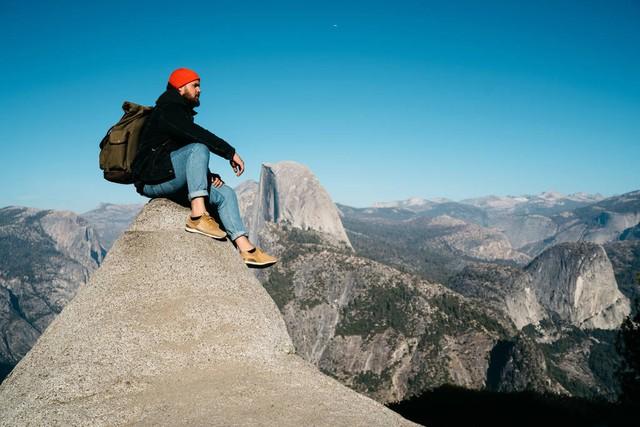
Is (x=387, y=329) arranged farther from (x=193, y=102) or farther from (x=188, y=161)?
(x=188, y=161)

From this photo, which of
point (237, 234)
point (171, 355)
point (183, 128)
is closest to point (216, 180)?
point (237, 234)

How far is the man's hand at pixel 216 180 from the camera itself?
23.2ft

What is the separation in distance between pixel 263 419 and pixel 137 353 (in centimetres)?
198

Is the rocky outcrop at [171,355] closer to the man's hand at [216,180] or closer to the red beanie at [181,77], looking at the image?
the man's hand at [216,180]

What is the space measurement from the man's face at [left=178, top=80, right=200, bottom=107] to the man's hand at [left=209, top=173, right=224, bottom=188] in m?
1.18

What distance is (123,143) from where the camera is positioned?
21.8ft

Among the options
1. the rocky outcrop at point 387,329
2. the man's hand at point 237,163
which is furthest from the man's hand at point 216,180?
the rocky outcrop at point 387,329

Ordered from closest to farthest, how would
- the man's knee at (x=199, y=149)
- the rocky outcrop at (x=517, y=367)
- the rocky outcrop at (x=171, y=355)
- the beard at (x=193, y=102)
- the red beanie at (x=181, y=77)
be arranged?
the rocky outcrop at (x=171, y=355) → the man's knee at (x=199, y=149) → the red beanie at (x=181, y=77) → the beard at (x=193, y=102) → the rocky outcrop at (x=517, y=367)

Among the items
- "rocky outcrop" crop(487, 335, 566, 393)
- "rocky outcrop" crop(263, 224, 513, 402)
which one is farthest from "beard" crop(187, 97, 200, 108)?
"rocky outcrop" crop(263, 224, 513, 402)

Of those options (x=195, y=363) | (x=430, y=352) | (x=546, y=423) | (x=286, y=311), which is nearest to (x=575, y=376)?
(x=430, y=352)

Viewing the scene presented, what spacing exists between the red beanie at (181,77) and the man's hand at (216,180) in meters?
1.48

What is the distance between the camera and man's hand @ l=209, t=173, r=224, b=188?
23.2ft

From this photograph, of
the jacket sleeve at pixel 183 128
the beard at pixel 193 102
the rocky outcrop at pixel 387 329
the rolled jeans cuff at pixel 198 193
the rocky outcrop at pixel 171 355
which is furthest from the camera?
the rocky outcrop at pixel 387 329

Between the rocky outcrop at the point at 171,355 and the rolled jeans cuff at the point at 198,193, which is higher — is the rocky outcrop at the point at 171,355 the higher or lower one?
the lower one
